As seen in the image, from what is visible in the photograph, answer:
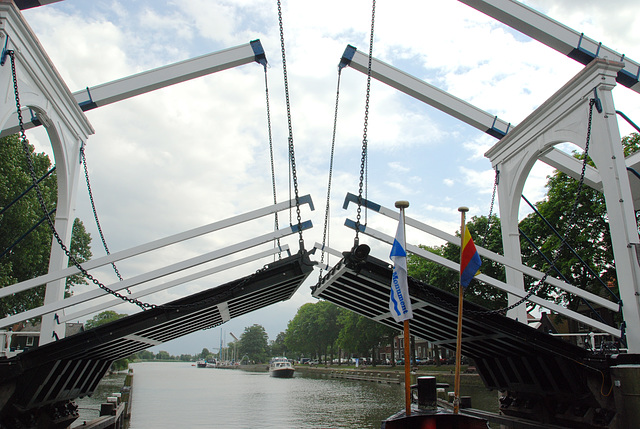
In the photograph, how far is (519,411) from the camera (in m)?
10.6

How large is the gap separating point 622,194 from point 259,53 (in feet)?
27.5

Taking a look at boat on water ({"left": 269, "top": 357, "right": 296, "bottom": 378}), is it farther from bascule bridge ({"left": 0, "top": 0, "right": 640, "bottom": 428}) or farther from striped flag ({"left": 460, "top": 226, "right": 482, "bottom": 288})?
striped flag ({"left": 460, "top": 226, "right": 482, "bottom": 288})

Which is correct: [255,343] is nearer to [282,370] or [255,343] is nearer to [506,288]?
[282,370]

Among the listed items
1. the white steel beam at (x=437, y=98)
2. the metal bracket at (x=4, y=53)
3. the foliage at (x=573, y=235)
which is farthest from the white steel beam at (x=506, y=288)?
the foliage at (x=573, y=235)

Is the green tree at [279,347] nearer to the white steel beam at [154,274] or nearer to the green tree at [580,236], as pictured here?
the green tree at [580,236]

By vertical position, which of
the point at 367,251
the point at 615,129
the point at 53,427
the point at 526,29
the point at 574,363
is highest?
the point at 526,29

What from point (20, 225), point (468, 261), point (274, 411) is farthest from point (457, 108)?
point (20, 225)

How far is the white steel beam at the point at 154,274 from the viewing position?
26.0ft

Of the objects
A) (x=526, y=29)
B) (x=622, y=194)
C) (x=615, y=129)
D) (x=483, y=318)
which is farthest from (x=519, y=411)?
(x=526, y=29)

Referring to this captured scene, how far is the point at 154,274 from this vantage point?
897 cm

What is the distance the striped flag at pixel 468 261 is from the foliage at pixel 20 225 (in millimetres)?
18894

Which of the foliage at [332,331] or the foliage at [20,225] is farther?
the foliage at [332,331]

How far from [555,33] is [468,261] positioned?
5778 millimetres

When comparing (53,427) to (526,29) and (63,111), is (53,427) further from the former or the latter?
(526,29)
